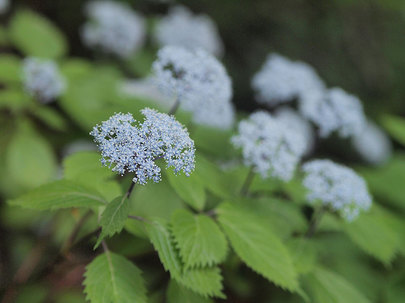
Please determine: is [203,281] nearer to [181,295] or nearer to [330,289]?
[181,295]

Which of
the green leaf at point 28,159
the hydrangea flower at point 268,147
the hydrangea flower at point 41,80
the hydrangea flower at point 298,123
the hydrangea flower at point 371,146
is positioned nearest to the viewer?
the hydrangea flower at point 268,147

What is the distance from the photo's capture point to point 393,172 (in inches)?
182

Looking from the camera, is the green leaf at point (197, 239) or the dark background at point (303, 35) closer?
the green leaf at point (197, 239)

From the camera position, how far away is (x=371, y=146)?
633 centimetres

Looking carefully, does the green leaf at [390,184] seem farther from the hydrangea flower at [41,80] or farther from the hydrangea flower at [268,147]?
the hydrangea flower at [41,80]

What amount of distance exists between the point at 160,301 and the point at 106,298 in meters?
0.90

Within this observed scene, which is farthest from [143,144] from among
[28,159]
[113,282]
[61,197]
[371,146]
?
[371,146]

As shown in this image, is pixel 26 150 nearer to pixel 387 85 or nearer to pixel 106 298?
pixel 106 298

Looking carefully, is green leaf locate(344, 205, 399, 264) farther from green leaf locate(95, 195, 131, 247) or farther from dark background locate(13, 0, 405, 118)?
dark background locate(13, 0, 405, 118)

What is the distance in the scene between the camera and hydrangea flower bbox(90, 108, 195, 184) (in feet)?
4.61

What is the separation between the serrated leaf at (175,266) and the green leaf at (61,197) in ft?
0.96

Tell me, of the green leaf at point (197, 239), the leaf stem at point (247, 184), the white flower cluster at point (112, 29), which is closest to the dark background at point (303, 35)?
the white flower cluster at point (112, 29)

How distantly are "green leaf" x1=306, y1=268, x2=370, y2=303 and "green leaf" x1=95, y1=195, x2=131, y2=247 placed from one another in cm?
167

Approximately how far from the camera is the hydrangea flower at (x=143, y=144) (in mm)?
1404
